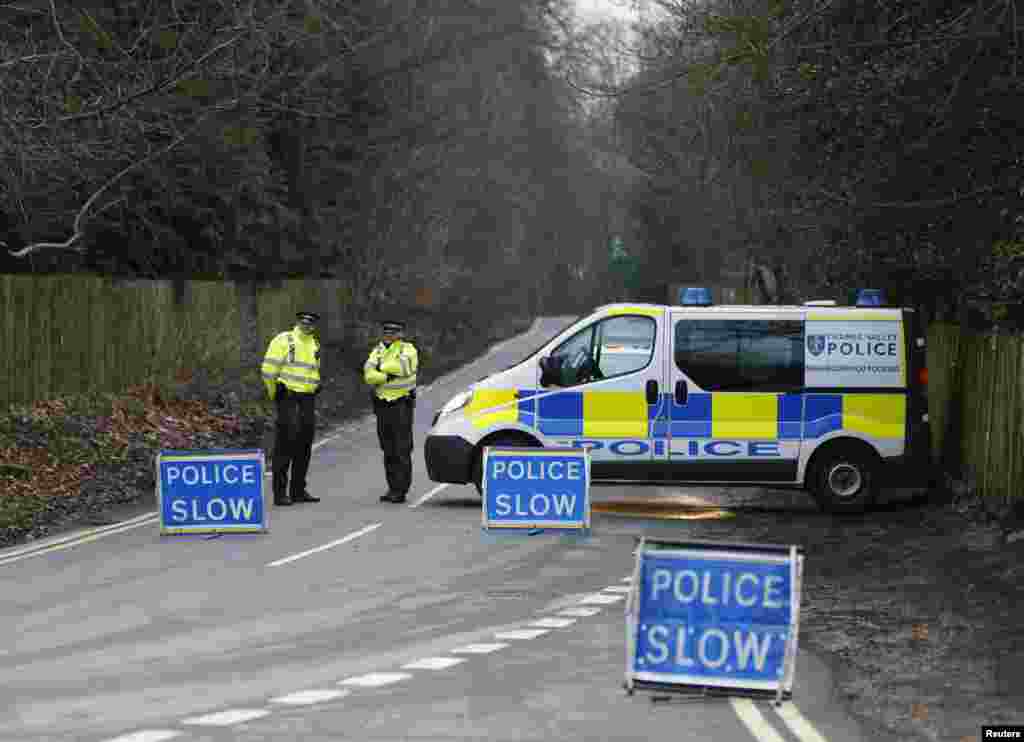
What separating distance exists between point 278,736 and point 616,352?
11022 mm

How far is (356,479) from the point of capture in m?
23.1

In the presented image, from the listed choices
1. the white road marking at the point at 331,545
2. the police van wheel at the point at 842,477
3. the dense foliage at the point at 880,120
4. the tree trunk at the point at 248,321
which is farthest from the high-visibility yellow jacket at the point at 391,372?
the tree trunk at the point at 248,321

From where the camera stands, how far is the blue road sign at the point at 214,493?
56.7 ft

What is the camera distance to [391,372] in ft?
65.6

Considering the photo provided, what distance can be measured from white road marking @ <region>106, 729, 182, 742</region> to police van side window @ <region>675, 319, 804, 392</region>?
11.1 meters

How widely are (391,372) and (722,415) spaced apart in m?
3.67

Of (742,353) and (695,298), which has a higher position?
(695,298)

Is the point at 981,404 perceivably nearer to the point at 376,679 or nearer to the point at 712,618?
the point at 712,618

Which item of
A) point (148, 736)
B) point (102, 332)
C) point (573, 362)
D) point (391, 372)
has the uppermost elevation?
point (102, 332)

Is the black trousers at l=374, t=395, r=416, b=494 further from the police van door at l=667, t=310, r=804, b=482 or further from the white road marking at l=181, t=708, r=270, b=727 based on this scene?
the white road marking at l=181, t=708, r=270, b=727

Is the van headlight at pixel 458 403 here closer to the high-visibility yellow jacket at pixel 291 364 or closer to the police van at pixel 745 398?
the police van at pixel 745 398

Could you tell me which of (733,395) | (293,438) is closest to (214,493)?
(293,438)

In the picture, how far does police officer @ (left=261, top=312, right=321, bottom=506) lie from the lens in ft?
65.0

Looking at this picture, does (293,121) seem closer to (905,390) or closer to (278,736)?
(905,390)
